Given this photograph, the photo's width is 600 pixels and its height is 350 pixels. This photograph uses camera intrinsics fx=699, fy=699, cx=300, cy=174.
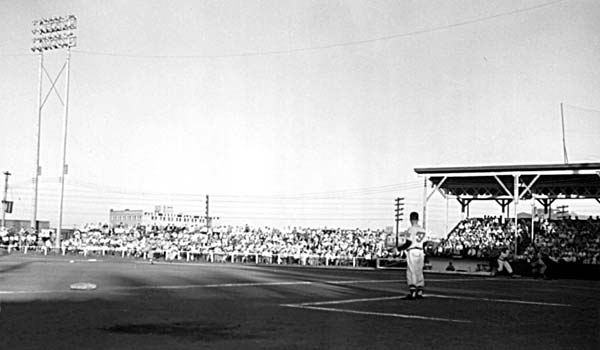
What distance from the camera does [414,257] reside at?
566 inches

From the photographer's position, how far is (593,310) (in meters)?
13.3

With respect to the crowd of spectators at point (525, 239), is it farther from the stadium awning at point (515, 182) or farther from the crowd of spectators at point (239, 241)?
the crowd of spectators at point (239, 241)

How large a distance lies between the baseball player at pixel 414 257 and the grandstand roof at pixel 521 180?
27095 mm

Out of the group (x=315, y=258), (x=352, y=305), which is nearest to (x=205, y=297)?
(x=352, y=305)

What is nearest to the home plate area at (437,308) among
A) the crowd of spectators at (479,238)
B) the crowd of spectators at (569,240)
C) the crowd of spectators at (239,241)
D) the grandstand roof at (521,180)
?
the crowd of spectators at (569,240)

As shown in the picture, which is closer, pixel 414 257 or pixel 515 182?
pixel 414 257

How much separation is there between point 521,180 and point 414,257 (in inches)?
1332

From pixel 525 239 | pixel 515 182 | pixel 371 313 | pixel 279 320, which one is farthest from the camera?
pixel 525 239

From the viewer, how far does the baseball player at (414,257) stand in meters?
14.3

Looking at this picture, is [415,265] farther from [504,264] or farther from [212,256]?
[212,256]

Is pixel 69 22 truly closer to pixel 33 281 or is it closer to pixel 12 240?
pixel 12 240

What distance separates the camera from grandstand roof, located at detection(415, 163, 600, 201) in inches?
1587

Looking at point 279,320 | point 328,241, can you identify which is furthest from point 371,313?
point 328,241

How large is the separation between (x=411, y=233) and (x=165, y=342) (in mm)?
8297
